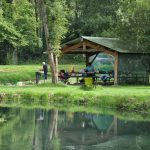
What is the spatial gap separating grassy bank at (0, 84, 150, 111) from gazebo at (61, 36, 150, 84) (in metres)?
6.31

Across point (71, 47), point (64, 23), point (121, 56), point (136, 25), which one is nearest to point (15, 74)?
point (71, 47)

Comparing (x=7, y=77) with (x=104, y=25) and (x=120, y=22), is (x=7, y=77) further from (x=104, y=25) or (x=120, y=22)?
(x=104, y=25)

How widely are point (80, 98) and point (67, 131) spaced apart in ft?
24.0

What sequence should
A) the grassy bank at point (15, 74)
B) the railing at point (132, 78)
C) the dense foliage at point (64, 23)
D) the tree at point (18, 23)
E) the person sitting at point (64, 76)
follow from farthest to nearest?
1. the tree at point (18, 23)
2. the grassy bank at point (15, 74)
3. the railing at point (132, 78)
4. the person sitting at point (64, 76)
5. the dense foliage at point (64, 23)

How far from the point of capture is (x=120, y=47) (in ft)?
125

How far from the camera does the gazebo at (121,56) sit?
37.4 metres

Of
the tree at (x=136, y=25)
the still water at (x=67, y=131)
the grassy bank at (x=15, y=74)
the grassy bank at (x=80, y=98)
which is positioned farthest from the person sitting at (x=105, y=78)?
the still water at (x=67, y=131)

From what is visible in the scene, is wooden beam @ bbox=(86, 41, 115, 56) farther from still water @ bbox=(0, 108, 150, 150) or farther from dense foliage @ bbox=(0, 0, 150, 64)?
still water @ bbox=(0, 108, 150, 150)

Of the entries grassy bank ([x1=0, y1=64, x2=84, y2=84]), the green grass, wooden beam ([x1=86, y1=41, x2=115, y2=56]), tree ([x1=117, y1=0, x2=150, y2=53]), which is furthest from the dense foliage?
the green grass

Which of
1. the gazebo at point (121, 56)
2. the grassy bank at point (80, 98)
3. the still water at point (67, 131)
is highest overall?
the gazebo at point (121, 56)

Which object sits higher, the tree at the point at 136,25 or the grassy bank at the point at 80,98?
the tree at the point at 136,25

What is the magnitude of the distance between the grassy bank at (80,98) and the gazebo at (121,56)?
631 centimetres

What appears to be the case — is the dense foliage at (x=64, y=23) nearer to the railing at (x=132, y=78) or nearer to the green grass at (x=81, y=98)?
the railing at (x=132, y=78)

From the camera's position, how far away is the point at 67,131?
20.9m
